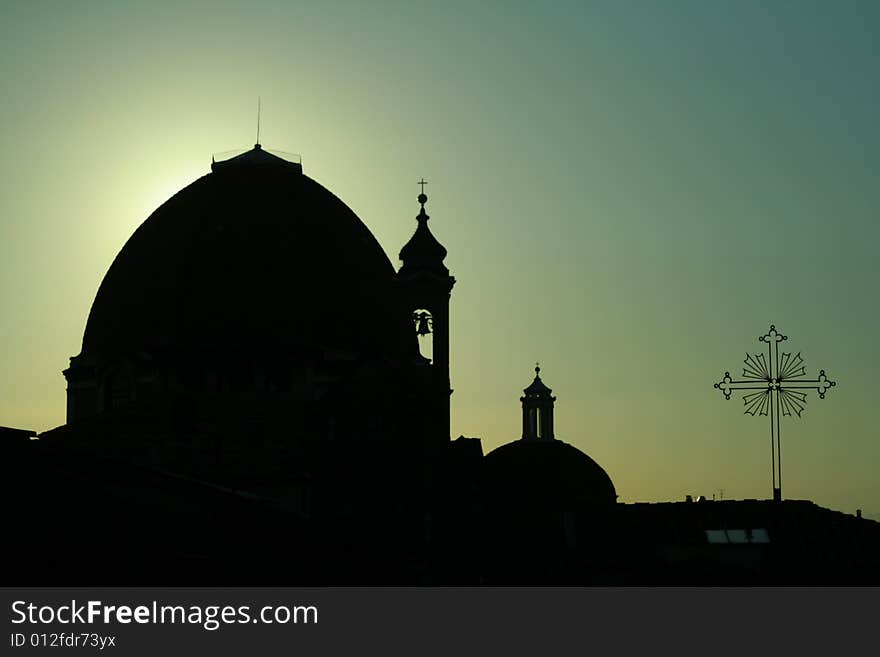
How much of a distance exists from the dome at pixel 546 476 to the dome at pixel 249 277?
4986 millimetres

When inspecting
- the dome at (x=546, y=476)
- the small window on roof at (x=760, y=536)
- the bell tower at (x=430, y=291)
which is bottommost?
the small window on roof at (x=760, y=536)

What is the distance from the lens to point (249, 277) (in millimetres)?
59031

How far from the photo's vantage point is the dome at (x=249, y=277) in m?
58.5

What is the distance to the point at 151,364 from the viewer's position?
2267 inches

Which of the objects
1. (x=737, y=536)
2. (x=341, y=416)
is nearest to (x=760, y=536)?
(x=737, y=536)

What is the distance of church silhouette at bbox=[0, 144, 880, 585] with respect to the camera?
52.1 meters

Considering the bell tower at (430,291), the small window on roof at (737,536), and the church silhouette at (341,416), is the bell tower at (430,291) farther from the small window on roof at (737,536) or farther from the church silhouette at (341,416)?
the small window on roof at (737,536)

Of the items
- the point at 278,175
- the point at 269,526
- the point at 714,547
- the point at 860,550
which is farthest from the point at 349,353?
the point at 269,526

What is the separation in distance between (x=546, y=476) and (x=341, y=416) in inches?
375

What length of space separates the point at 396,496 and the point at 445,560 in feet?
7.77

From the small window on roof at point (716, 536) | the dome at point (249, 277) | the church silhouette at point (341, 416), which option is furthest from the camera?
the dome at point (249, 277)

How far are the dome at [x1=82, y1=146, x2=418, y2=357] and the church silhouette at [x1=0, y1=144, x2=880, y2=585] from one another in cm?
6

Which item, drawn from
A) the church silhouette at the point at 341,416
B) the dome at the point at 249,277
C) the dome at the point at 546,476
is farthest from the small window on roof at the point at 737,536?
the dome at the point at 249,277

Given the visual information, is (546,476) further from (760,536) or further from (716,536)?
(760,536)
